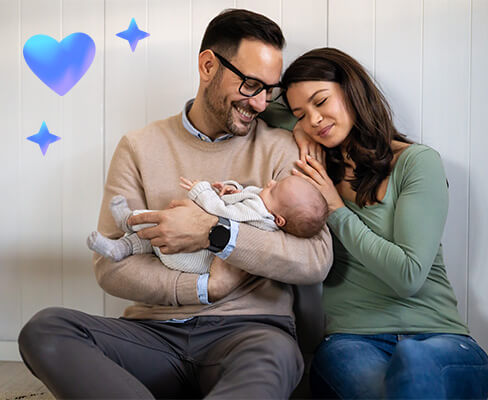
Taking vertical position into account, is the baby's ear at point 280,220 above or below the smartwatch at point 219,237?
above

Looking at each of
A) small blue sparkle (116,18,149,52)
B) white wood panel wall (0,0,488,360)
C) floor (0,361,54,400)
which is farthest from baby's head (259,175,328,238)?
floor (0,361,54,400)

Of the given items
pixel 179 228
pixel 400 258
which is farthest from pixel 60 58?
pixel 400 258

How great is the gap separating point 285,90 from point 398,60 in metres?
0.53

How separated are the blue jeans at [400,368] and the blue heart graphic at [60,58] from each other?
151 cm

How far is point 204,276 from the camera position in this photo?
1501 mm

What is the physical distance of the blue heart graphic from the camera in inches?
81.8

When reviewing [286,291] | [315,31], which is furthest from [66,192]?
[315,31]

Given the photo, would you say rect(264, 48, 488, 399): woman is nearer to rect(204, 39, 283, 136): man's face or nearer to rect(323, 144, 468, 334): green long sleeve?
rect(323, 144, 468, 334): green long sleeve

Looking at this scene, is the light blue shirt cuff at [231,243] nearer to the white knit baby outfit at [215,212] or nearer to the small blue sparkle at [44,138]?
the white knit baby outfit at [215,212]

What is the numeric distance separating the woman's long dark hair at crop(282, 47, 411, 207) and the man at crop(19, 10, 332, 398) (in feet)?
0.42

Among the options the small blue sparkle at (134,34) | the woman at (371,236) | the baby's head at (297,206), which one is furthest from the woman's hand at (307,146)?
the small blue sparkle at (134,34)

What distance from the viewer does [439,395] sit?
120 centimetres

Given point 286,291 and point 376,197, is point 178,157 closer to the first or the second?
point 286,291

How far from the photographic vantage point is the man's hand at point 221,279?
1.49 m
